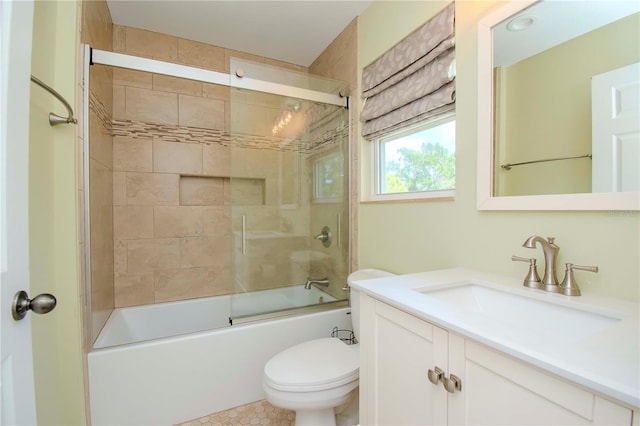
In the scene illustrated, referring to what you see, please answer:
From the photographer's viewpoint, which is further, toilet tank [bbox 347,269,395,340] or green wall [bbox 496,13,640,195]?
toilet tank [bbox 347,269,395,340]

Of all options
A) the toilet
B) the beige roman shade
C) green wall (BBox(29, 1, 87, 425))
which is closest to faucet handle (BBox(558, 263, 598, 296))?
the toilet

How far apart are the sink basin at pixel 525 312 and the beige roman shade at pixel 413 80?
0.85m

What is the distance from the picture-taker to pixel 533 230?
1000 millimetres

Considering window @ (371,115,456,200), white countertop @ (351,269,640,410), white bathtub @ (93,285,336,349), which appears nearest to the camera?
white countertop @ (351,269,640,410)

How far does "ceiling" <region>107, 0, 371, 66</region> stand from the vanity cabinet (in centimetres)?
195

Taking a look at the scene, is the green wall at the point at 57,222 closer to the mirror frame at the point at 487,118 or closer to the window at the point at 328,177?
the window at the point at 328,177

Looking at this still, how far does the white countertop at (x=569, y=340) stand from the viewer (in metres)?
0.45

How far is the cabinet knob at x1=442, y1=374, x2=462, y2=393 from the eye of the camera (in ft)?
2.22

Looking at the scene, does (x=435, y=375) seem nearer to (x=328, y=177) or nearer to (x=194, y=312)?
(x=328, y=177)

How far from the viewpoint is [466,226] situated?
124cm

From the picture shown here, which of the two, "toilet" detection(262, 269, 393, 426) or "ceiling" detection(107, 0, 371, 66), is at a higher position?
"ceiling" detection(107, 0, 371, 66)

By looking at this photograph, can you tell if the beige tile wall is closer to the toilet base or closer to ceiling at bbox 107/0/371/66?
ceiling at bbox 107/0/371/66

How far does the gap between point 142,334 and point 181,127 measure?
5.25 ft

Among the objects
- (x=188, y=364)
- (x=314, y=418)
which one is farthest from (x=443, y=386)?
(x=188, y=364)
